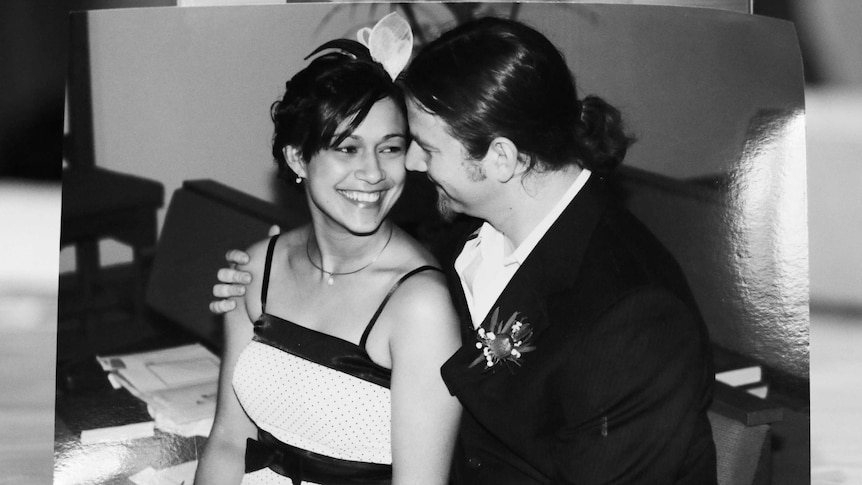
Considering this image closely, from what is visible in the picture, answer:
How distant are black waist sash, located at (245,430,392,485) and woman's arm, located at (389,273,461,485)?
5 centimetres

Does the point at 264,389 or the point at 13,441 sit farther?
the point at 13,441

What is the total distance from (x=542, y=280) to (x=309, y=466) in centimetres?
43

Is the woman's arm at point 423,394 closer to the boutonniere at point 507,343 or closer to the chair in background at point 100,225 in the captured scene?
the boutonniere at point 507,343

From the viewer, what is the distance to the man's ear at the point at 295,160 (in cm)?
127

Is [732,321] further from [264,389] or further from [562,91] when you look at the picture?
[264,389]

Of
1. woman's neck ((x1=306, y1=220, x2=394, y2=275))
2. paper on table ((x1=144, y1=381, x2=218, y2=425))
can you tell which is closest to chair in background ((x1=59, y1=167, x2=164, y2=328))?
paper on table ((x1=144, y1=381, x2=218, y2=425))

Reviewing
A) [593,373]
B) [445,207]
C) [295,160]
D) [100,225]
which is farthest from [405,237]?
[100,225]

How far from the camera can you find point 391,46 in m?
1.20

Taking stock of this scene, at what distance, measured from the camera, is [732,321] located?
1330 mm

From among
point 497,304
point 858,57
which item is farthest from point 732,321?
point 858,57

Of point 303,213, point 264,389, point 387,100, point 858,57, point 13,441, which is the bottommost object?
point 13,441

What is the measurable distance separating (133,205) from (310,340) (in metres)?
0.35

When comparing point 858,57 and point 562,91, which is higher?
point 858,57

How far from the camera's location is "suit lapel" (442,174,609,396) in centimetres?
116
